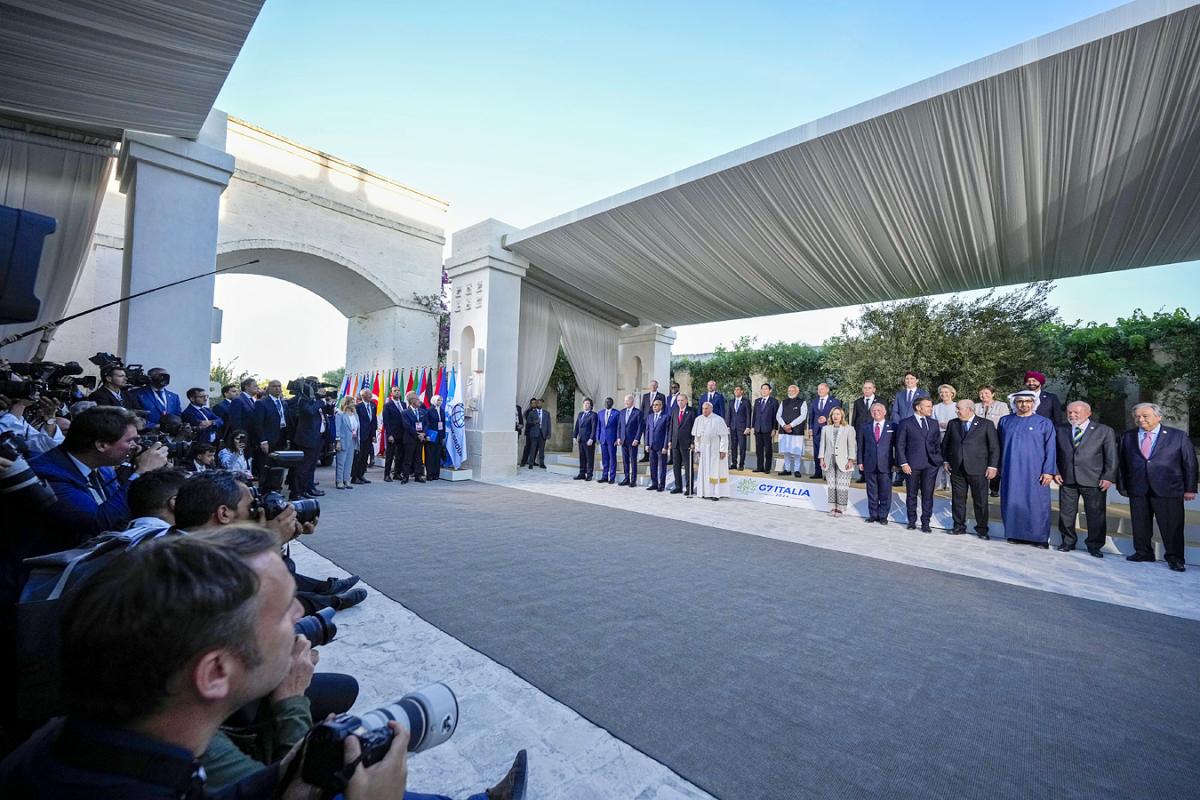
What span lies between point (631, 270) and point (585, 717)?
8119 millimetres

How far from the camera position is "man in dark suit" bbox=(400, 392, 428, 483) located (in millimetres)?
8461

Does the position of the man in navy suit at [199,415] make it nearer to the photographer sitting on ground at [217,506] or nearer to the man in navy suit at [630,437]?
the photographer sitting on ground at [217,506]

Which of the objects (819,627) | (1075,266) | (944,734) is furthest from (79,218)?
(1075,266)

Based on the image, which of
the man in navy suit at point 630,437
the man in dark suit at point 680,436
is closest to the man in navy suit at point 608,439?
the man in navy suit at point 630,437

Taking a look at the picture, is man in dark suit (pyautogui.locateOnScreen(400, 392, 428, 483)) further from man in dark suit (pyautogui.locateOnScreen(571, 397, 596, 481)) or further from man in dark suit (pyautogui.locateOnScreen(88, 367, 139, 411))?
man in dark suit (pyautogui.locateOnScreen(88, 367, 139, 411))

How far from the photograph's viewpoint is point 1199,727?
2072 mm

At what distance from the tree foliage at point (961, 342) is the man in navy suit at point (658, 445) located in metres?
3.61

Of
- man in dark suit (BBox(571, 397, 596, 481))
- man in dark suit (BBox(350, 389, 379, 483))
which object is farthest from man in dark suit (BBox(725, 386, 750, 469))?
man in dark suit (BBox(350, 389, 379, 483))

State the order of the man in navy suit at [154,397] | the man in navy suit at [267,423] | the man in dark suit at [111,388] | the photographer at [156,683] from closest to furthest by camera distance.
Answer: the photographer at [156,683], the man in dark suit at [111,388], the man in navy suit at [154,397], the man in navy suit at [267,423]

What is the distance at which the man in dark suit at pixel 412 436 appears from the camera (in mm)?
8461

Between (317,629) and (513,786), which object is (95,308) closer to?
(317,629)

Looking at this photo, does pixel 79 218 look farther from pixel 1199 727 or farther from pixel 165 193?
pixel 1199 727

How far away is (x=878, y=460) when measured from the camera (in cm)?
628

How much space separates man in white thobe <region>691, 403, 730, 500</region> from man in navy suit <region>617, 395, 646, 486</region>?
132cm
